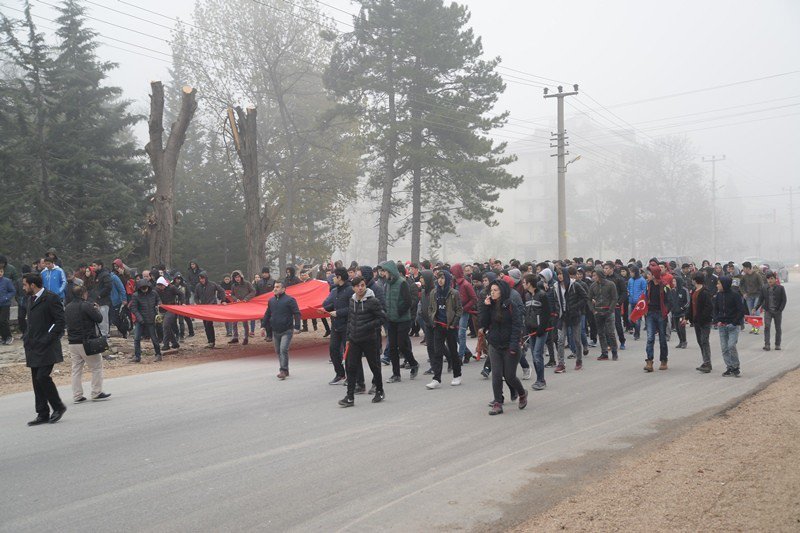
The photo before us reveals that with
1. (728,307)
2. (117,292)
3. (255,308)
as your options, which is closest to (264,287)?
(255,308)

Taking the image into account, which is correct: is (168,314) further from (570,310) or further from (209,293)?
(570,310)

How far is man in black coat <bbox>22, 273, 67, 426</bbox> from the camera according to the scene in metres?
8.86

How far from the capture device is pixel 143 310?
49.3 ft

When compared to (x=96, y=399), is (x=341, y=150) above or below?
above

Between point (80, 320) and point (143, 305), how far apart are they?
15.6 ft

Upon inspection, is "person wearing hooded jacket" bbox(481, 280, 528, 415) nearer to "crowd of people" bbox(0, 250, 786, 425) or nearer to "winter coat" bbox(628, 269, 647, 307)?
"crowd of people" bbox(0, 250, 786, 425)

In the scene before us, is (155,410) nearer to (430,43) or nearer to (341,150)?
(430,43)

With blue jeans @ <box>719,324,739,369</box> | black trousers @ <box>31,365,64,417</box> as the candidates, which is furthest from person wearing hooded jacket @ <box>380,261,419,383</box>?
blue jeans @ <box>719,324,739,369</box>

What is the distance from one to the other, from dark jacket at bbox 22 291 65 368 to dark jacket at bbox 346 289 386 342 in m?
4.05

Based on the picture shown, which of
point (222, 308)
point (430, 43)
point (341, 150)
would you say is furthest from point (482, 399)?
point (341, 150)

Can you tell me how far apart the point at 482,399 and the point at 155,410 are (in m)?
4.92

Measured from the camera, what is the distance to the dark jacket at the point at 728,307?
12094 millimetres

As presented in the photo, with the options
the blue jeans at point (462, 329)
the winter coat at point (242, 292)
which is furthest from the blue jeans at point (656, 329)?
the winter coat at point (242, 292)

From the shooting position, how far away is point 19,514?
5.59 metres
